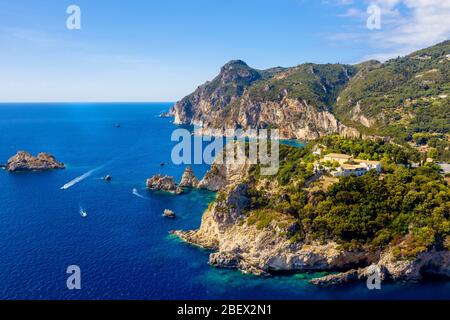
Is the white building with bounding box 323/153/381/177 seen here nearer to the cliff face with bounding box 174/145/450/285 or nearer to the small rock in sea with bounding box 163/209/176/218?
the cliff face with bounding box 174/145/450/285

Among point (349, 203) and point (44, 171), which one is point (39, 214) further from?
point (349, 203)

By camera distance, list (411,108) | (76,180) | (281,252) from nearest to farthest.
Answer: (281,252), (76,180), (411,108)

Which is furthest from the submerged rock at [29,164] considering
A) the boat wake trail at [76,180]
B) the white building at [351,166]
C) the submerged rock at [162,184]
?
the white building at [351,166]

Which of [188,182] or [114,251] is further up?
[188,182]

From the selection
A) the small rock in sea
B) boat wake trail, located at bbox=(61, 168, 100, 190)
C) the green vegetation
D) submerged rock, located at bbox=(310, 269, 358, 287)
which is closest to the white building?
submerged rock, located at bbox=(310, 269, 358, 287)

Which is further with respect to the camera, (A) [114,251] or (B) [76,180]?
(B) [76,180]

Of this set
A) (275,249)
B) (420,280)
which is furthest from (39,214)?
(420,280)

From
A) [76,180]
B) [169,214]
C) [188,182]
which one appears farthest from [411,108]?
[76,180]

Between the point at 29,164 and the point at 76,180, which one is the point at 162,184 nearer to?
the point at 76,180
